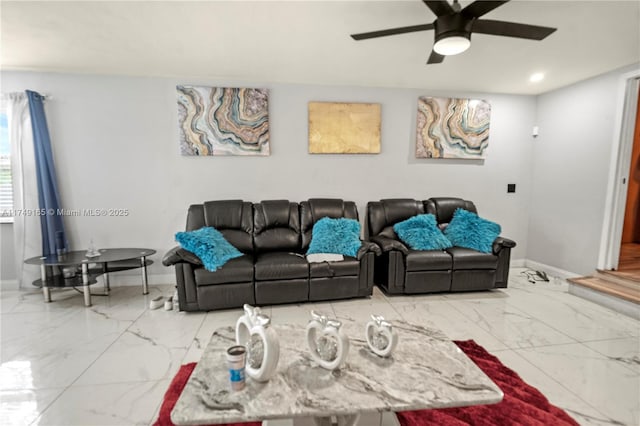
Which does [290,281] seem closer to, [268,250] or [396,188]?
[268,250]

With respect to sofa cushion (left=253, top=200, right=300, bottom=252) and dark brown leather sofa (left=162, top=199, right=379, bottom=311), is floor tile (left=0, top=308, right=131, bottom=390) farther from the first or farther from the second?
sofa cushion (left=253, top=200, right=300, bottom=252)

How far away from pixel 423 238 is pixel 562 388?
5.65 feet

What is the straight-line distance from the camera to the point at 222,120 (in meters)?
3.53

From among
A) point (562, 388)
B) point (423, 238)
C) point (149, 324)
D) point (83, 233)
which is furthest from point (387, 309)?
point (83, 233)

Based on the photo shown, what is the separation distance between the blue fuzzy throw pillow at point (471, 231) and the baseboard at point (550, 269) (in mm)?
1238

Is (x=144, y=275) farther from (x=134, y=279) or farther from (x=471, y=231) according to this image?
(x=471, y=231)

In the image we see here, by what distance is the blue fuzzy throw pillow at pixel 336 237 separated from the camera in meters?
3.10

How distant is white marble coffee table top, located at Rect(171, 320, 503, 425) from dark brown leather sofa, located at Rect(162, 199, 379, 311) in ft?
4.30

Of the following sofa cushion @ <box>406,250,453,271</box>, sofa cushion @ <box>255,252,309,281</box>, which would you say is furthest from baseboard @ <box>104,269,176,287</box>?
sofa cushion @ <box>406,250,453,271</box>

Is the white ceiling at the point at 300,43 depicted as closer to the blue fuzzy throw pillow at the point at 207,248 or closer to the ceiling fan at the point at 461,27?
the ceiling fan at the point at 461,27

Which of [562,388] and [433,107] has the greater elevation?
[433,107]

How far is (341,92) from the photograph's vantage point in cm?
373

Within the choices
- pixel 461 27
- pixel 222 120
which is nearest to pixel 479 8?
pixel 461 27

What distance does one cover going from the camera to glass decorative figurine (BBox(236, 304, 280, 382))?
3.97 ft
